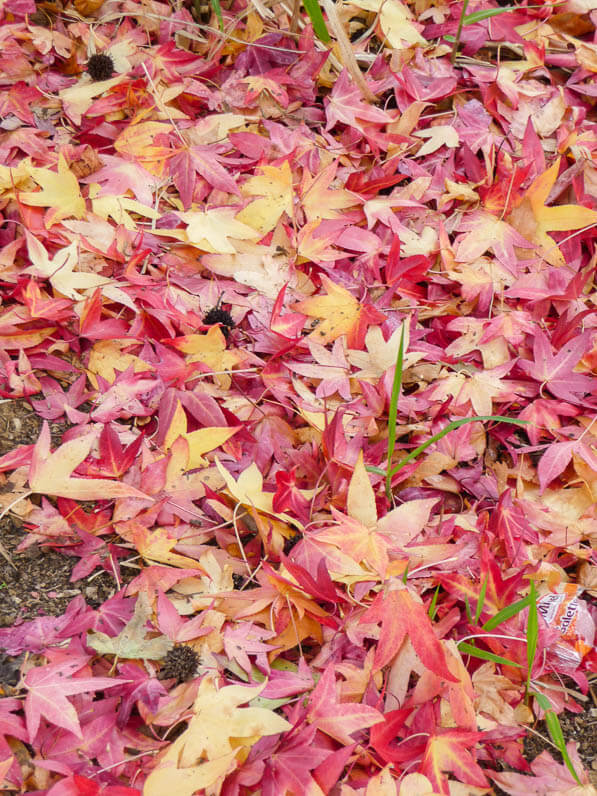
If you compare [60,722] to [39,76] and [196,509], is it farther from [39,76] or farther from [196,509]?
[39,76]

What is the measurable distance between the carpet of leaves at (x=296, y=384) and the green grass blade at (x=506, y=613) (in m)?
0.03

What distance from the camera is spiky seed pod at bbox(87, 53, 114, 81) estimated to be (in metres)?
1.47

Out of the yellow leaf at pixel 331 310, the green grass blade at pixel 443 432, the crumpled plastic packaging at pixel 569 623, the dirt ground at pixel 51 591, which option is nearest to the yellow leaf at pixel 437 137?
the yellow leaf at pixel 331 310

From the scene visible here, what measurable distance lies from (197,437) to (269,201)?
0.50m

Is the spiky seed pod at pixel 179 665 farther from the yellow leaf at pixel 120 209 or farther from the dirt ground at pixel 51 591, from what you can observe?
the yellow leaf at pixel 120 209

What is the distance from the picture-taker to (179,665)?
0.93 m

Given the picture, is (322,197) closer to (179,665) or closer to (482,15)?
(482,15)

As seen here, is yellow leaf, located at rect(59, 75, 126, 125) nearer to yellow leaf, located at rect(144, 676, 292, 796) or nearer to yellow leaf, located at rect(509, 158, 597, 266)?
yellow leaf, located at rect(509, 158, 597, 266)

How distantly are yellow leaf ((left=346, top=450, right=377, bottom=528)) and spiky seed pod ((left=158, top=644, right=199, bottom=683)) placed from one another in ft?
0.94

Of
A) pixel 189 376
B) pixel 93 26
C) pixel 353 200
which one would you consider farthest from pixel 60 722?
pixel 93 26

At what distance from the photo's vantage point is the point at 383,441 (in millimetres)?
1165

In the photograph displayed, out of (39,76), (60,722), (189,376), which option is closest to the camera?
(60,722)

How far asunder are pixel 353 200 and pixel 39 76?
704 millimetres

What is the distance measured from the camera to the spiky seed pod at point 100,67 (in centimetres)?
147
